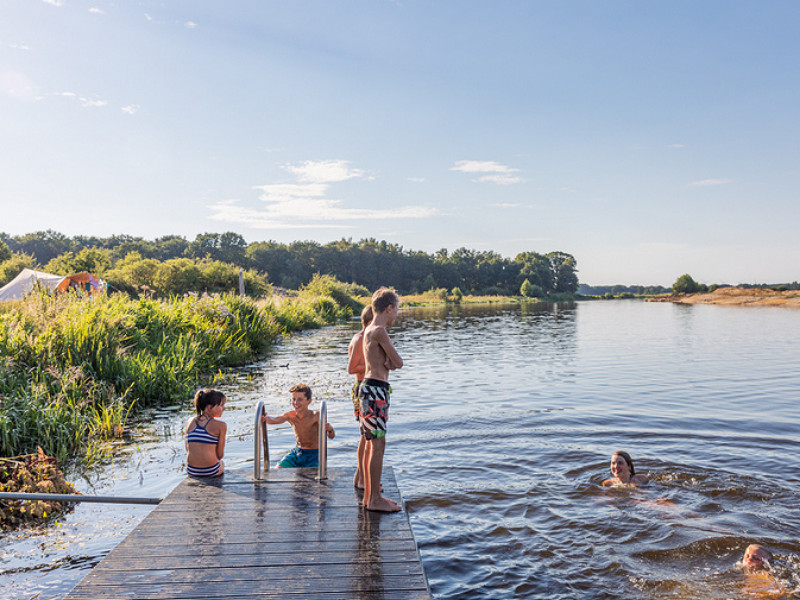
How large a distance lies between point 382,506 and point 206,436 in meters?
2.29

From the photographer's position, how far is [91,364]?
11.5m

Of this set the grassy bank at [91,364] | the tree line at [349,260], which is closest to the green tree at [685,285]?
the tree line at [349,260]

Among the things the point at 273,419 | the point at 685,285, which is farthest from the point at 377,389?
the point at 685,285

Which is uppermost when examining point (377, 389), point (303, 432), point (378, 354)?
point (378, 354)

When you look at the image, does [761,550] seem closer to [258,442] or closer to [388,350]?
[388,350]

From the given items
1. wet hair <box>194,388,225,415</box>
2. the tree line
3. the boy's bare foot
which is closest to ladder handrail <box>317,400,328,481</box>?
the boy's bare foot

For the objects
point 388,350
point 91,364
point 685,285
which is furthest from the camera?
point 685,285

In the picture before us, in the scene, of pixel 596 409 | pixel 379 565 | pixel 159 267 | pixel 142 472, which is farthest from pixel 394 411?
pixel 159 267

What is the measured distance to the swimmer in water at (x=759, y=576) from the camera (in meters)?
4.82

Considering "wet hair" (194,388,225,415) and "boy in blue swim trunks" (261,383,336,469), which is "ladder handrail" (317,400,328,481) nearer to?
"boy in blue swim trunks" (261,383,336,469)

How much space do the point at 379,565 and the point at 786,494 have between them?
19.9ft

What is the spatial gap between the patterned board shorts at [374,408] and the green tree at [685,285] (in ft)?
360

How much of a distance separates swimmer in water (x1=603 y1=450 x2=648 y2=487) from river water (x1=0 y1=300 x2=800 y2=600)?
18cm

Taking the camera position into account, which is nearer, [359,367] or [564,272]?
[359,367]
